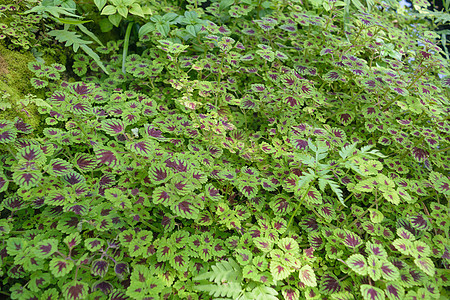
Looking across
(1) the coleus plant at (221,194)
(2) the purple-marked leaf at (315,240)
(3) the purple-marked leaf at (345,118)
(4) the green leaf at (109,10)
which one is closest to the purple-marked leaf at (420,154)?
(1) the coleus plant at (221,194)

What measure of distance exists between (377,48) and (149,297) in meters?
2.48

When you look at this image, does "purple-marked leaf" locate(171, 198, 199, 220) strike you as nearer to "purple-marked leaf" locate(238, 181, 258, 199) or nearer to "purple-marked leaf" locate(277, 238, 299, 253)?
"purple-marked leaf" locate(238, 181, 258, 199)

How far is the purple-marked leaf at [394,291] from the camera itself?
1.41m

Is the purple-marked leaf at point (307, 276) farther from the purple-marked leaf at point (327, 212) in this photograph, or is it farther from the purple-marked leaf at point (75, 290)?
the purple-marked leaf at point (75, 290)

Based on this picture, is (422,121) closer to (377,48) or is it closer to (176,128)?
(377,48)

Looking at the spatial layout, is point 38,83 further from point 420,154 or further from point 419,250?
point 420,154

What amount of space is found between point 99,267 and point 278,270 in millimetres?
861

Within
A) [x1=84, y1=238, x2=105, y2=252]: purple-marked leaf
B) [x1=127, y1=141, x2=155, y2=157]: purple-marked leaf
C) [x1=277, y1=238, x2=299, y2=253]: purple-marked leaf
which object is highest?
[x1=127, y1=141, x2=155, y2=157]: purple-marked leaf

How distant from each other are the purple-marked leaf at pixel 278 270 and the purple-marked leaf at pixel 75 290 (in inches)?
34.3

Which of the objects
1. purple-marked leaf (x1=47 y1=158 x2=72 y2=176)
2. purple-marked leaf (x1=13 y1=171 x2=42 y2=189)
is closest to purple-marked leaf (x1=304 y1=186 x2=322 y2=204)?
purple-marked leaf (x1=47 y1=158 x2=72 y2=176)

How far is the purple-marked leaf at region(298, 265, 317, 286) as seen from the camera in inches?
57.0

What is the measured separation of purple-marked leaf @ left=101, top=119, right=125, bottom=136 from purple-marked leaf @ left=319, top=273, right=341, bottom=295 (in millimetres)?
1366

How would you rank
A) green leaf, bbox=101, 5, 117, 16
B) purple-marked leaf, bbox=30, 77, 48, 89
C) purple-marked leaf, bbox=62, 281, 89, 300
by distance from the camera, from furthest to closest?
1. green leaf, bbox=101, 5, 117, 16
2. purple-marked leaf, bbox=30, 77, 48, 89
3. purple-marked leaf, bbox=62, 281, 89, 300

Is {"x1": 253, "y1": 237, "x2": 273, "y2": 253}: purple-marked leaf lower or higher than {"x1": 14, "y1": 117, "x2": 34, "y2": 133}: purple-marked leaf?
lower
